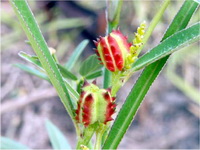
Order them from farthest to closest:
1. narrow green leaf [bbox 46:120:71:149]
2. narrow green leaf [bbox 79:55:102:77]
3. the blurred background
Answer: the blurred background, narrow green leaf [bbox 46:120:71:149], narrow green leaf [bbox 79:55:102:77]

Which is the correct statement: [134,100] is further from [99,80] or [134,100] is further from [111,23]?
[99,80]

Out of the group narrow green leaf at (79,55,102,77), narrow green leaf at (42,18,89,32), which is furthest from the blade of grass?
narrow green leaf at (42,18,89,32)

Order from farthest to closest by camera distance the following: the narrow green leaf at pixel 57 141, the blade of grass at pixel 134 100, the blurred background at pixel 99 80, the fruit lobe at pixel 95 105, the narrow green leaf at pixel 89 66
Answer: the blurred background at pixel 99 80
the narrow green leaf at pixel 57 141
the narrow green leaf at pixel 89 66
the blade of grass at pixel 134 100
the fruit lobe at pixel 95 105

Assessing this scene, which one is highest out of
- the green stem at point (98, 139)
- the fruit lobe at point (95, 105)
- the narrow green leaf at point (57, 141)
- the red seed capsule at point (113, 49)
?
the red seed capsule at point (113, 49)

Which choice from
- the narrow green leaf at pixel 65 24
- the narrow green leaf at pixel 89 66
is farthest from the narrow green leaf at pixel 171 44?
the narrow green leaf at pixel 65 24

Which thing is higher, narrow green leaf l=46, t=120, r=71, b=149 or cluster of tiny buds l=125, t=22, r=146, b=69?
cluster of tiny buds l=125, t=22, r=146, b=69

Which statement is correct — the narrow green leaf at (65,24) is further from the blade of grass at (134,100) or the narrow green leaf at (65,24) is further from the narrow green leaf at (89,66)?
the blade of grass at (134,100)

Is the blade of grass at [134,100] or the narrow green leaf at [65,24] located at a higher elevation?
the blade of grass at [134,100]

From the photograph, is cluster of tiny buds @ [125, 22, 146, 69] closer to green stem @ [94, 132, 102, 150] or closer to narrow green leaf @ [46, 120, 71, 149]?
green stem @ [94, 132, 102, 150]
